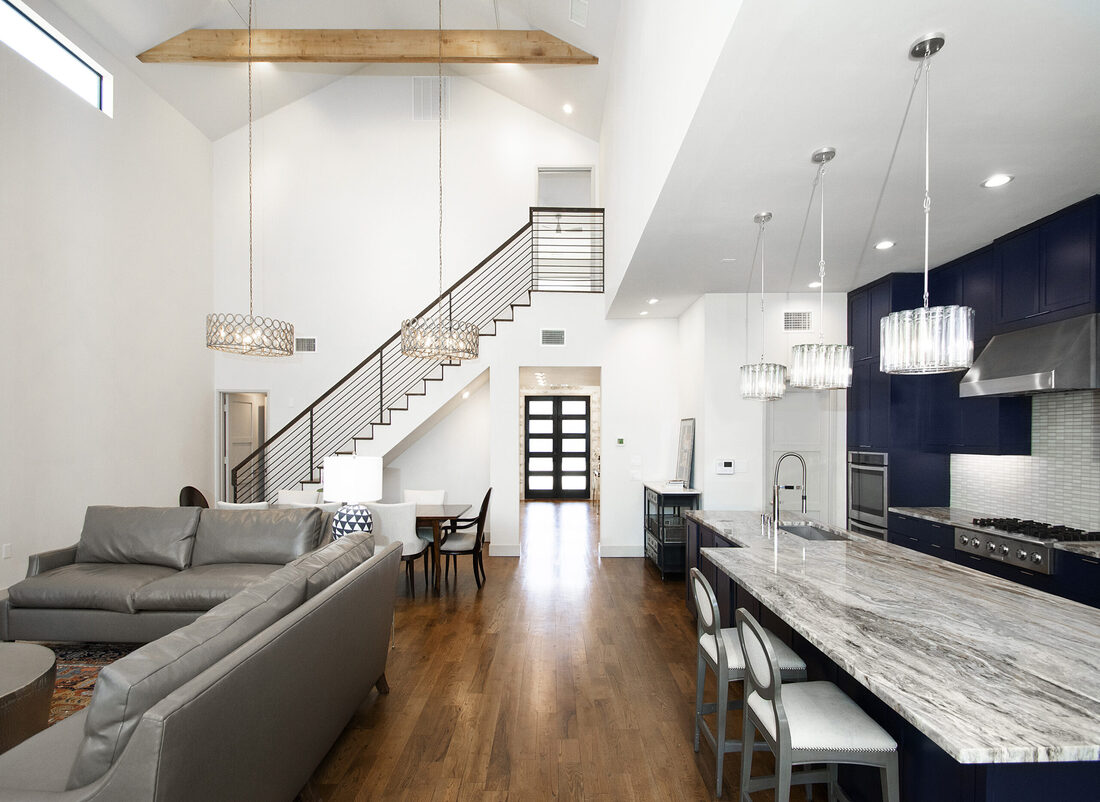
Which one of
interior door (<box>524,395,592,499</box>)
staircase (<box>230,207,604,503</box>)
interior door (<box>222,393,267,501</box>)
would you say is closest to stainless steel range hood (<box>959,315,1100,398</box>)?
staircase (<box>230,207,604,503</box>)

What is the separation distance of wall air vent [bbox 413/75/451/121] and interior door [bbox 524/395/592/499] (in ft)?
21.4

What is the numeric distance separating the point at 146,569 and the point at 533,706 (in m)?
3.21

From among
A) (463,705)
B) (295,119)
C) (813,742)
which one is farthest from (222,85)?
(813,742)

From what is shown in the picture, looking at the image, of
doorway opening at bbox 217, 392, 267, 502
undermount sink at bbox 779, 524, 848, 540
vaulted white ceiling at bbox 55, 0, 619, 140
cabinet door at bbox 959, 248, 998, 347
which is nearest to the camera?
undermount sink at bbox 779, 524, 848, 540

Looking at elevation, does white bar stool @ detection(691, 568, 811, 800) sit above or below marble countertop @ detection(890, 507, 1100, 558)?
below

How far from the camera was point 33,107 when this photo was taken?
5.52 metres

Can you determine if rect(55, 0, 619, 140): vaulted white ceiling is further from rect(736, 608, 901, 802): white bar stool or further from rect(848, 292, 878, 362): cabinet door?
rect(736, 608, 901, 802): white bar stool

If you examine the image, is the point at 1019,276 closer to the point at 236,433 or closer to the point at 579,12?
the point at 579,12

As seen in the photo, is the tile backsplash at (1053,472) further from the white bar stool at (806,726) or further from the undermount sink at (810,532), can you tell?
the white bar stool at (806,726)

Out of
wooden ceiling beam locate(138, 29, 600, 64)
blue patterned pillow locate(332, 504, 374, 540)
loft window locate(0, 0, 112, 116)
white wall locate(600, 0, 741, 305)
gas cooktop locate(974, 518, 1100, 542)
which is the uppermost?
wooden ceiling beam locate(138, 29, 600, 64)

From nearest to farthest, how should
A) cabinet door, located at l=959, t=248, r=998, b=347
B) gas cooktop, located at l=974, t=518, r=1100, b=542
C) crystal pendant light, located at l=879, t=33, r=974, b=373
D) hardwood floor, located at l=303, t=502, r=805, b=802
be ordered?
crystal pendant light, located at l=879, t=33, r=974, b=373, hardwood floor, located at l=303, t=502, r=805, b=802, gas cooktop, located at l=974, t=518, r=1100, b=542, cabinet door, located at l=959, t=248, r=998, b=347

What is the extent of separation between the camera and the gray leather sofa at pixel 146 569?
13.1 ft

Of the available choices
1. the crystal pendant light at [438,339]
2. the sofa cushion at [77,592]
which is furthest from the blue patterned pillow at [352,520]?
the crystal pendant light at [438,339]

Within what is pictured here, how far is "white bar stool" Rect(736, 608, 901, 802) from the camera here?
1.83 m
